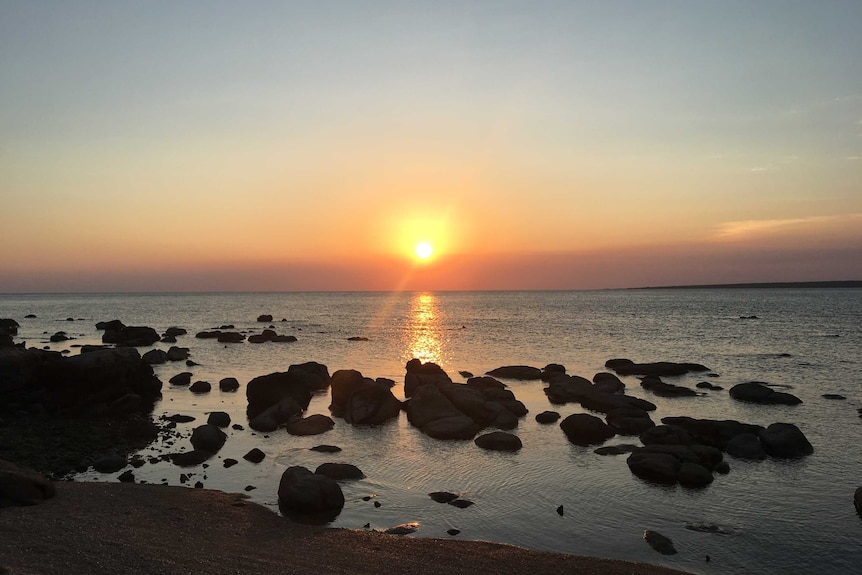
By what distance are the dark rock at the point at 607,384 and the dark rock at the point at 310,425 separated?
17.2 meters

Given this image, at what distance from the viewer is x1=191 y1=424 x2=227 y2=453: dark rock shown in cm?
2567

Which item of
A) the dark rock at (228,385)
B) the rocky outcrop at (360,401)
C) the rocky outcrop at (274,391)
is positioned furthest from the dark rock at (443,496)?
the dark rock at (228,385)

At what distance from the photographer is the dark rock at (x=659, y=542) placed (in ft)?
52.4

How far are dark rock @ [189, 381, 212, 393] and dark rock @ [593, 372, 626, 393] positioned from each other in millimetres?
26306

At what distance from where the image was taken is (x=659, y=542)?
16.4m

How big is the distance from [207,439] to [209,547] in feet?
41.0

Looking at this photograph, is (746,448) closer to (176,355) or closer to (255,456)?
(255,456)

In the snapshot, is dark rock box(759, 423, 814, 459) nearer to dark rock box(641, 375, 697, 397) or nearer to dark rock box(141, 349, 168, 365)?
dark rock box(641, 375, 697, 397)

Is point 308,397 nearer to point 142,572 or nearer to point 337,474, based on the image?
point 337,474

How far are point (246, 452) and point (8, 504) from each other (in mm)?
10394

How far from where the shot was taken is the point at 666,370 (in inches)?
1940

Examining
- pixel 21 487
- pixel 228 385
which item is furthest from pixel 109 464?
pixel 228 385

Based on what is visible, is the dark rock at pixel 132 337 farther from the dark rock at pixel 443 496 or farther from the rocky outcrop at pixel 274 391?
A: the dark rock at pixel 443 496

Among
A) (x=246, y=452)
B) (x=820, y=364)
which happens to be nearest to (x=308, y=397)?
(x=246, y=452)
